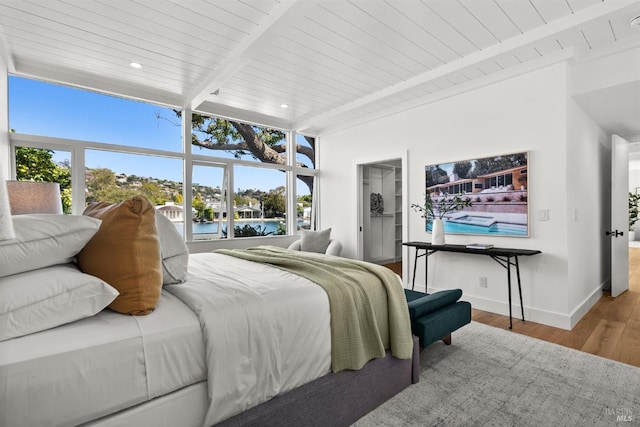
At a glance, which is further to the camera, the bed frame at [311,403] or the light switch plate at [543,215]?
the light switch plate at [543,215]

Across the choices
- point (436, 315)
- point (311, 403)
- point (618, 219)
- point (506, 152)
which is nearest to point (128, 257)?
point (311, 403)

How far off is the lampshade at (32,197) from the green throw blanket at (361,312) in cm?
215

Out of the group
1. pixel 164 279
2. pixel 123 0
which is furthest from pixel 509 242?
pixel 123 0

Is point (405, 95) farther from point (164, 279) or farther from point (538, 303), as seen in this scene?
point (164, 279)

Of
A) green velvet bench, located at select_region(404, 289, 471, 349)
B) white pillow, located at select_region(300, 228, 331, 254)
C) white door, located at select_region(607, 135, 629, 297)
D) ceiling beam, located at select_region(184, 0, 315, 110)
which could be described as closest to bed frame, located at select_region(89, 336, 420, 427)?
green velvet bench, located at select_region(404, 289, 471, 349)

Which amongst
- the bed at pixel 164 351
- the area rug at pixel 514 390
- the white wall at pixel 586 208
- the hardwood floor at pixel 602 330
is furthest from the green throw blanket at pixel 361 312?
the white wall at pixel 586 208

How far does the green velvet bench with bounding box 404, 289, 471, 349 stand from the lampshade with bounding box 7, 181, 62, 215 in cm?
301

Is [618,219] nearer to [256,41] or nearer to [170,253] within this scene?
[256,41]

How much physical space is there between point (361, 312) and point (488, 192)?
2588 millimetres

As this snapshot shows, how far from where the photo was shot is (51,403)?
3.25ft

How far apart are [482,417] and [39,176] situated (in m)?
4.79

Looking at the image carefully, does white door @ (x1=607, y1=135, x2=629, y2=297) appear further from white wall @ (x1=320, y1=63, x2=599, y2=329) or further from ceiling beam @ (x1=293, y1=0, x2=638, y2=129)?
ceiling beam @ (x1=293, y1=0, x2=638, y2=129)

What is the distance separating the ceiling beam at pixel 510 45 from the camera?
2.37 metres

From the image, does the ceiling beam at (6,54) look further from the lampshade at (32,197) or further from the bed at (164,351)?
the bed at (164,351)
